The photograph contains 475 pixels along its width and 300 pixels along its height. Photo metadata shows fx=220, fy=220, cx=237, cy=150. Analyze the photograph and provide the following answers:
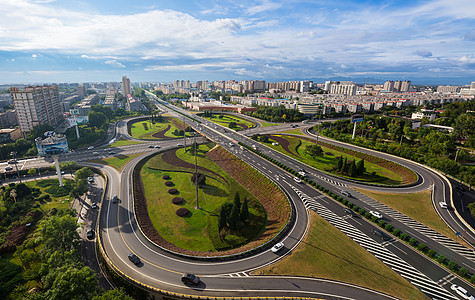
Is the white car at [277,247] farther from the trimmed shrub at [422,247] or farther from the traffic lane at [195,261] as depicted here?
the trimmed shrub at [422,247]

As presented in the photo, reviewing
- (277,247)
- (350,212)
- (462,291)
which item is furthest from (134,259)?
(462,291)

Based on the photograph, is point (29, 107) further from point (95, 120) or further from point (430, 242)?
point (430, 242)

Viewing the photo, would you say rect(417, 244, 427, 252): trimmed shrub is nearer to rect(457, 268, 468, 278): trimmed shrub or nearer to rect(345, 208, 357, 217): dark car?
rect(457, 268, 468, 278): trimmed shrub

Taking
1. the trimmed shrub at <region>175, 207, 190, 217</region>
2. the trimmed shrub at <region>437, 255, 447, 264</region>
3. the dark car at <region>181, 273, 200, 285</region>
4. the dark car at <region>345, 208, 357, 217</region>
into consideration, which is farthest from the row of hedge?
the dark car at <region>181, 273, 200, 285</region>

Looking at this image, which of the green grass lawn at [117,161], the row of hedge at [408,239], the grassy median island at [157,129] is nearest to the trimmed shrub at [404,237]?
the row of hedge at [408,239]

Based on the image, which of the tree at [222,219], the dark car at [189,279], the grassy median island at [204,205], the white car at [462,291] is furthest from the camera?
the tree at [222,219]

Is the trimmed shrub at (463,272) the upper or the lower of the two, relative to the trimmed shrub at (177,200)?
upper
